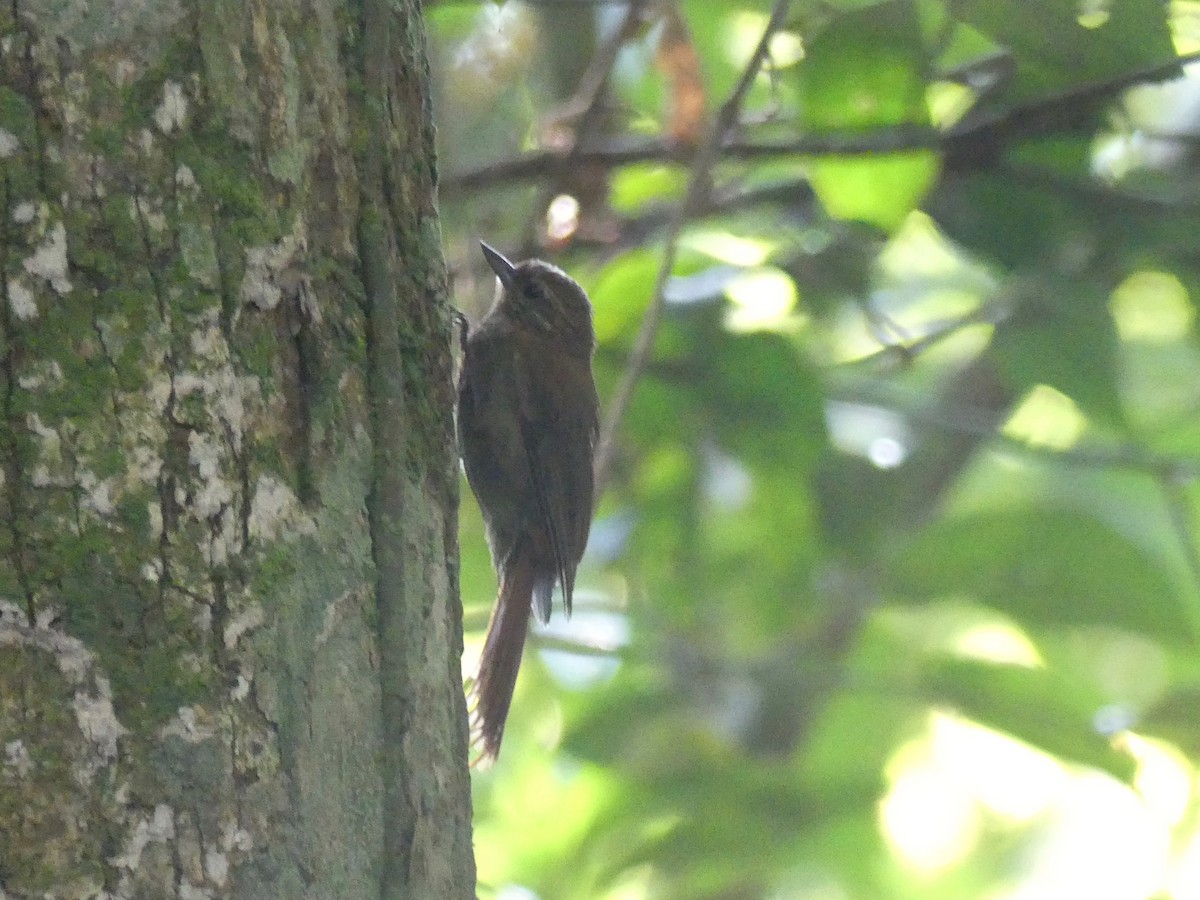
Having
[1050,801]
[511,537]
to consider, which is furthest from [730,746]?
[1050,801]

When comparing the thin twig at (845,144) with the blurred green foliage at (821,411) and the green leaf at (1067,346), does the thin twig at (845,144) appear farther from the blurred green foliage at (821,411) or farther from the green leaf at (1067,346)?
the green leaf at (1067,346)

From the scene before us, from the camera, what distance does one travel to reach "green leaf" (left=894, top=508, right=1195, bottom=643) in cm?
363

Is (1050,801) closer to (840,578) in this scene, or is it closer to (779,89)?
(840,578)

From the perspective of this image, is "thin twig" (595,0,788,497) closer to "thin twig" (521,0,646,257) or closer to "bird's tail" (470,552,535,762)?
"bird's tail" (470,552,535,762)

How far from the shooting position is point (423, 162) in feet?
6.88

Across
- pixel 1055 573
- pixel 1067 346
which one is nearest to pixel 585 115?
pixel 1067 346

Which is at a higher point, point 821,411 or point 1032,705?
point 821,411

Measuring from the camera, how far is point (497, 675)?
3555mm

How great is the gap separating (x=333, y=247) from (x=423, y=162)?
28cm

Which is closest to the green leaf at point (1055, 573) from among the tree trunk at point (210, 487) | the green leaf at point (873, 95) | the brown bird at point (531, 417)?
the green leaf at point (873, 95)

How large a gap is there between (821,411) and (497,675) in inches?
41.0

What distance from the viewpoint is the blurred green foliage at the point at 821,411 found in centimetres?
357

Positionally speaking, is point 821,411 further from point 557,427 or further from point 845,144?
point 557,427

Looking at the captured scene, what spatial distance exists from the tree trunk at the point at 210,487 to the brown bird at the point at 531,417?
217cm
